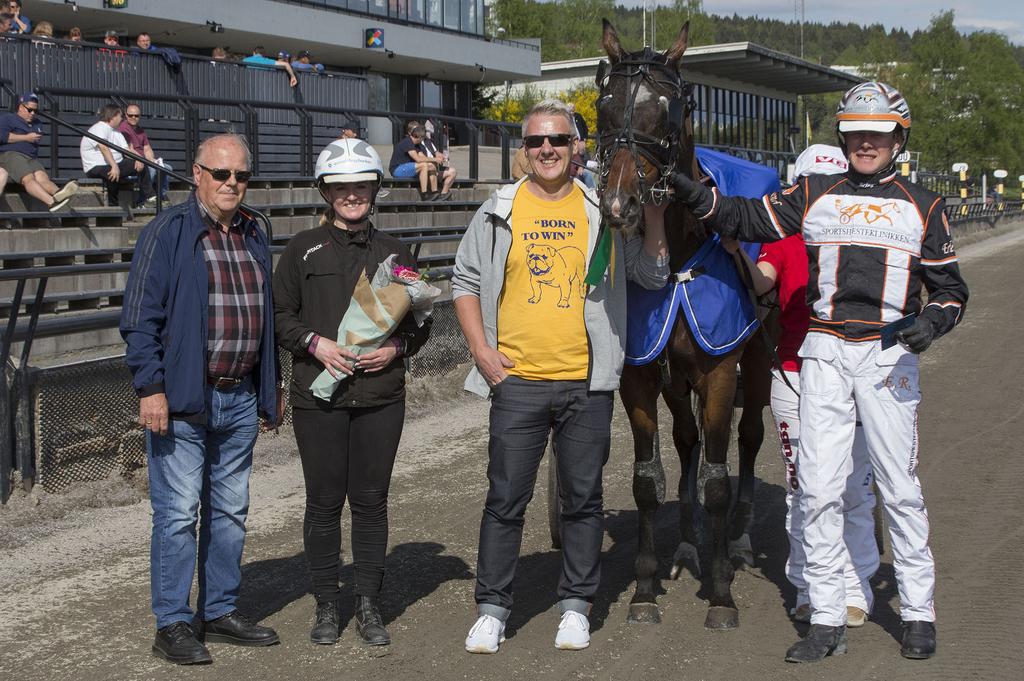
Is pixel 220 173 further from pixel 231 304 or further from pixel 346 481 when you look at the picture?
pixel 346 481

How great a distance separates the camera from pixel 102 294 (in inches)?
353

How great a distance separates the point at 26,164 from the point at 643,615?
774 centimetres

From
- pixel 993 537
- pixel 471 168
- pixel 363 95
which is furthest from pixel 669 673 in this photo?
pixel 363 95

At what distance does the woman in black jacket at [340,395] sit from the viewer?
15.7 feet

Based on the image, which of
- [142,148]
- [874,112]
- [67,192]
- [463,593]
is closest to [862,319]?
[874,112]

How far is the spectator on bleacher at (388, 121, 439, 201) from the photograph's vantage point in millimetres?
15078

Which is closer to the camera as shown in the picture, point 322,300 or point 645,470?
point 322,300

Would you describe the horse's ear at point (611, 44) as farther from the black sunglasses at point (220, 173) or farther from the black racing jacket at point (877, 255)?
the black sunglasses at point (220, 173)

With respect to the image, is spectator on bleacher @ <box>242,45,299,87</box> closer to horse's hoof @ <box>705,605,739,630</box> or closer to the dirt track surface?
the dirt track surface

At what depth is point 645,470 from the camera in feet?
17.2

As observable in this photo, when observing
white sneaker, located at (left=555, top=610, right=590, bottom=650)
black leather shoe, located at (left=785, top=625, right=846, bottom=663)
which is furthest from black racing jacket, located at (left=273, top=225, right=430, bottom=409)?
black leather shoe, located at (left=785, top=625, right=846, bottom=663)

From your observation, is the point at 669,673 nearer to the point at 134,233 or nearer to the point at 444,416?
the point at 444,416

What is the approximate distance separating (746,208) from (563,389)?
1.05 m

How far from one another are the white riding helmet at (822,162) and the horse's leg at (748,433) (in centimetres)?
87
